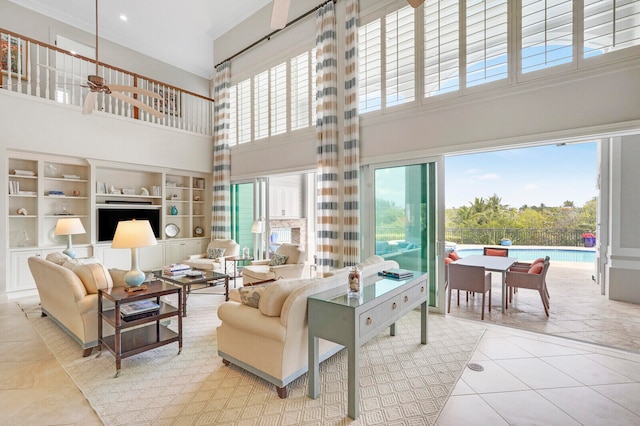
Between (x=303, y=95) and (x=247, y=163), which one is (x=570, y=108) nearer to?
(x=303, y=95)

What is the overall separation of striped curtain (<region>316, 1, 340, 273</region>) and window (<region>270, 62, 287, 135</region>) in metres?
1.24

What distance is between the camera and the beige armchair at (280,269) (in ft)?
17.0

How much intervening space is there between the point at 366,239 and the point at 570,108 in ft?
10.3

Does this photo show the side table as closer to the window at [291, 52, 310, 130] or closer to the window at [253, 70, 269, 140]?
the window at [291, 52, 310, 130]

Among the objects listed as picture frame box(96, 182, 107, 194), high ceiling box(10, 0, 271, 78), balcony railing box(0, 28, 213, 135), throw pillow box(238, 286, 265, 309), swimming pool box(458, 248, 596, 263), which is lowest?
swimming pool box(458, 248, 596, 263)

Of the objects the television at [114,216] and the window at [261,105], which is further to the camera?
the window at [261,105]

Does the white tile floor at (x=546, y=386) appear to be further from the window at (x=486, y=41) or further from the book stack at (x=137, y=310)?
the window at (x=486, y=41)

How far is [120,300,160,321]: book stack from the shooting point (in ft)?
9.37

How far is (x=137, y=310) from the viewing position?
2930 mm

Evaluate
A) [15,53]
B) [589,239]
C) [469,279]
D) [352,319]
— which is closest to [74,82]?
[15,53]

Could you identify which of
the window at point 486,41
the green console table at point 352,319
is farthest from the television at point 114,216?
the window at point 486,41

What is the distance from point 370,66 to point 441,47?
45.9 inches

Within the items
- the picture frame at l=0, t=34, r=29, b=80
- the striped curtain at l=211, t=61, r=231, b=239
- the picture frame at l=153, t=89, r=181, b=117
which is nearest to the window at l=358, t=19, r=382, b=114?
the striped curtain at l=211, t=61, r=231, b=239

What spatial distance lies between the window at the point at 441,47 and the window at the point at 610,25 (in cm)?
134
